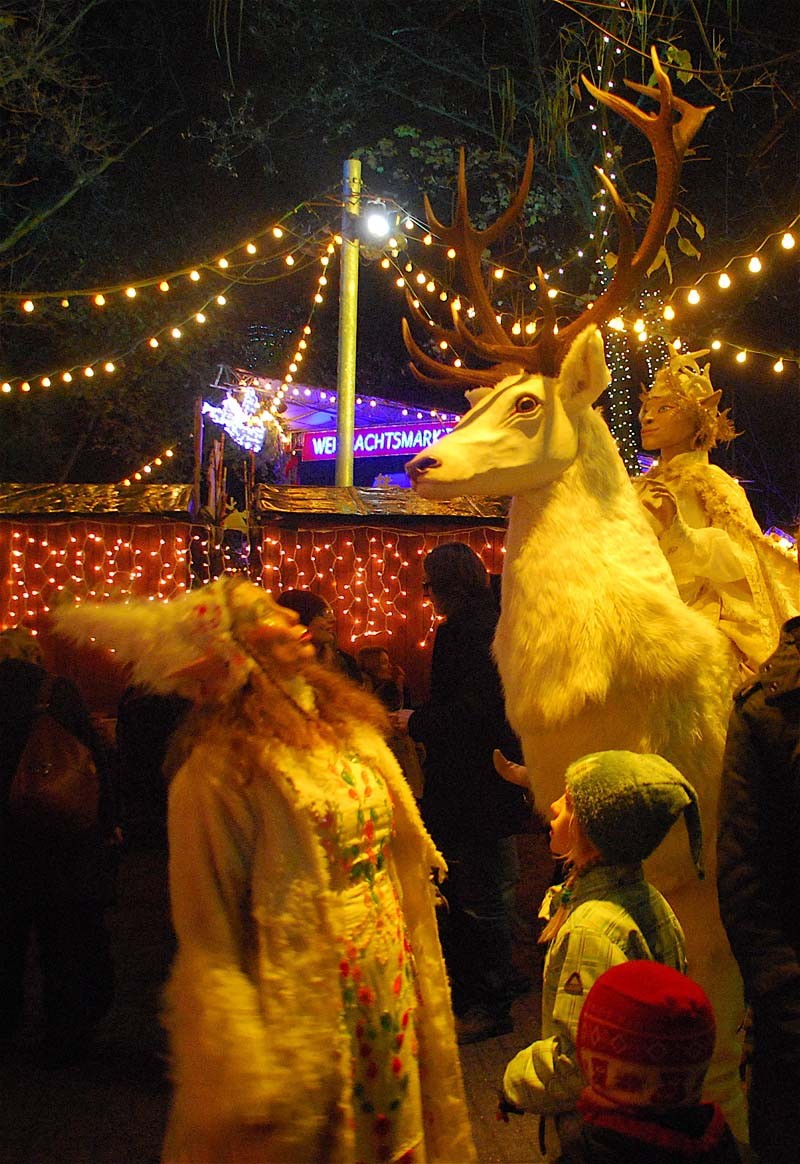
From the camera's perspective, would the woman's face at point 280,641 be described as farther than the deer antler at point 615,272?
No

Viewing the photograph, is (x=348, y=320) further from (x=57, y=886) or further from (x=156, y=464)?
(x=156, y=464)

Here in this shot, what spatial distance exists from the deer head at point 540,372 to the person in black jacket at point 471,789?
3.71ft

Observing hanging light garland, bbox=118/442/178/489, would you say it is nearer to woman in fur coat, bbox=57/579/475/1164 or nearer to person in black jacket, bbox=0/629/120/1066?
person in black jacket, bbox=0/629/120/1066

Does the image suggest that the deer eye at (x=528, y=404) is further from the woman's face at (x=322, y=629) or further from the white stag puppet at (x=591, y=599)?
the woman's face at (x=322, y=629)

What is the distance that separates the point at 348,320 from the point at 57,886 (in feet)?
27.0

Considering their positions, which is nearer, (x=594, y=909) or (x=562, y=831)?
(x=594, y=909)

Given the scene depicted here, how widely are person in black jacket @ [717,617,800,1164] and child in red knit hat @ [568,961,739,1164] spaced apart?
584 mm

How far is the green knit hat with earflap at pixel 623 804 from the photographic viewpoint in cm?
218

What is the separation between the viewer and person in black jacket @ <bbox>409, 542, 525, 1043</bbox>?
4.20 metres

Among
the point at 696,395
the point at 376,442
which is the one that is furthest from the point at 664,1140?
the point at 376,442

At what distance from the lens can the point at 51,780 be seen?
406 centimetres

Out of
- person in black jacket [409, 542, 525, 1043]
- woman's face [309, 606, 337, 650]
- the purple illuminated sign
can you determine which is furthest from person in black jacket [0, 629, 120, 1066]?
the purple illuminated sign

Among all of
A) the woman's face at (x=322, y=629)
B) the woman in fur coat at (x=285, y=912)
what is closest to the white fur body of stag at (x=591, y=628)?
the woman in fur coat at (x=285, y=912)

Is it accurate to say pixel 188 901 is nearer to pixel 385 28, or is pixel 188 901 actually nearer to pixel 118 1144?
pixel 118 1144
